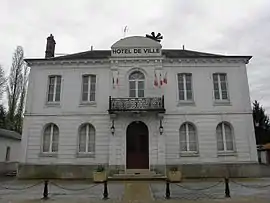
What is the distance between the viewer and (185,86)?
17578 millimetres

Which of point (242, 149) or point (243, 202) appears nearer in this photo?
point (243, 202)

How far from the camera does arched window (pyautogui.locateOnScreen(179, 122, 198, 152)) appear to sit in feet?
54.6

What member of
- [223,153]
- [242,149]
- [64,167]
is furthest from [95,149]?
[242,149]

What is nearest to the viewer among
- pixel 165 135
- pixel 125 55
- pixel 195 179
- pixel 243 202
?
pixel 243 202

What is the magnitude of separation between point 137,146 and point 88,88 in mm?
5222

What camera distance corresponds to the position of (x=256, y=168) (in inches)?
639

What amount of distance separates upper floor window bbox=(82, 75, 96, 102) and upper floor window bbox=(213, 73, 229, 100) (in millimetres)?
8371

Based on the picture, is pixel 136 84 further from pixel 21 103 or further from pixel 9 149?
pixel 21 103

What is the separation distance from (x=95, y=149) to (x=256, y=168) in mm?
10372

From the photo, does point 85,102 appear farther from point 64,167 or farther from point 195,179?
point 195,179

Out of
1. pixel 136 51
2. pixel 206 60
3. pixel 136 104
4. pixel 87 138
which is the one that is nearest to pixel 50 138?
pixel 87 138

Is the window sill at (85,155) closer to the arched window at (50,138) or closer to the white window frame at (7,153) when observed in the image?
the arched window at (50,138)

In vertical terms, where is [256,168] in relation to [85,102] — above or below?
below

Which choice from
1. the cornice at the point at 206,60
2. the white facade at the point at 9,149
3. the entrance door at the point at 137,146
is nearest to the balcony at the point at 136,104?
the entrance door at the point at 137,146
